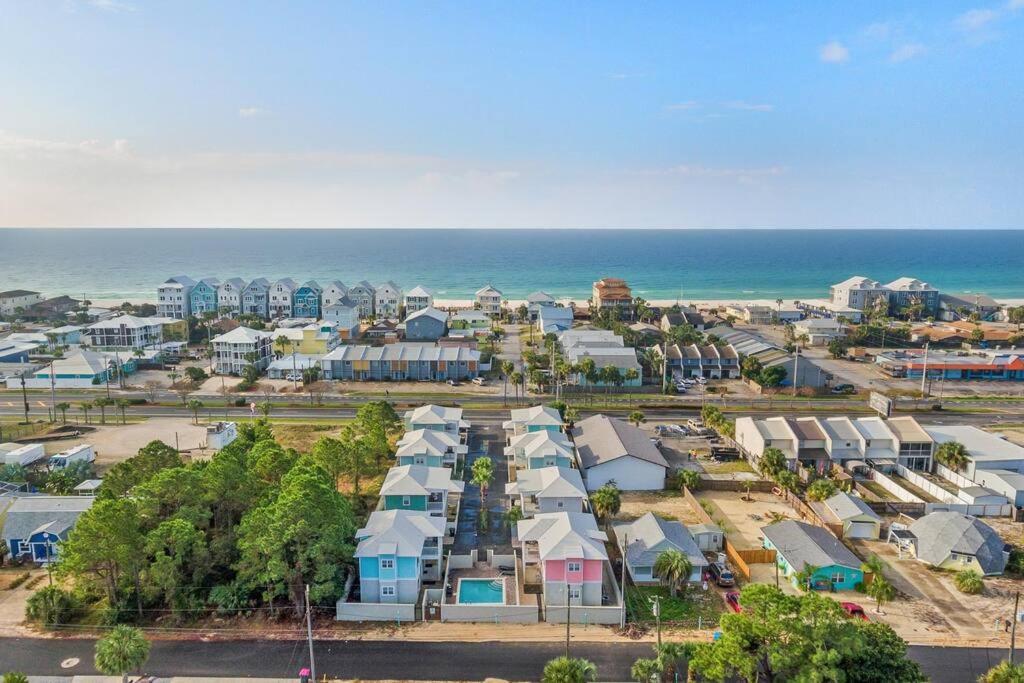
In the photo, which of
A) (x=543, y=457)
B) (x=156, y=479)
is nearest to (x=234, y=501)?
(x=156, y=479)

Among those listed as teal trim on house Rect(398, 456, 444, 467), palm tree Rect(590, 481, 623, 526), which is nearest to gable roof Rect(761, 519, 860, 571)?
palm tree Rect(590, 481, 623, 526)

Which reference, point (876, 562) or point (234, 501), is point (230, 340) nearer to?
point (234, 501)

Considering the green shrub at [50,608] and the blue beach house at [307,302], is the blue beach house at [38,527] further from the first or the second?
the blue beach house at [307,302]

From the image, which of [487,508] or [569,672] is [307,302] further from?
→ [569,672]

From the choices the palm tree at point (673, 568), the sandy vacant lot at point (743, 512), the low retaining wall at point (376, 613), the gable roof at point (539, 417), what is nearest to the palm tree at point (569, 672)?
the low retaining wall at point (376, 613)

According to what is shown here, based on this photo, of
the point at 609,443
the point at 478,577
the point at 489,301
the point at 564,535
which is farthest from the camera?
the point at 489,301

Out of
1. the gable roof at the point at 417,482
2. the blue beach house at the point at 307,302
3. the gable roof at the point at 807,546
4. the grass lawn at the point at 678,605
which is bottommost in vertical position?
the grass lawn at the point at 678,605

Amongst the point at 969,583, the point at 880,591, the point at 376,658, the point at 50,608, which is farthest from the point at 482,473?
the point at 969,583
